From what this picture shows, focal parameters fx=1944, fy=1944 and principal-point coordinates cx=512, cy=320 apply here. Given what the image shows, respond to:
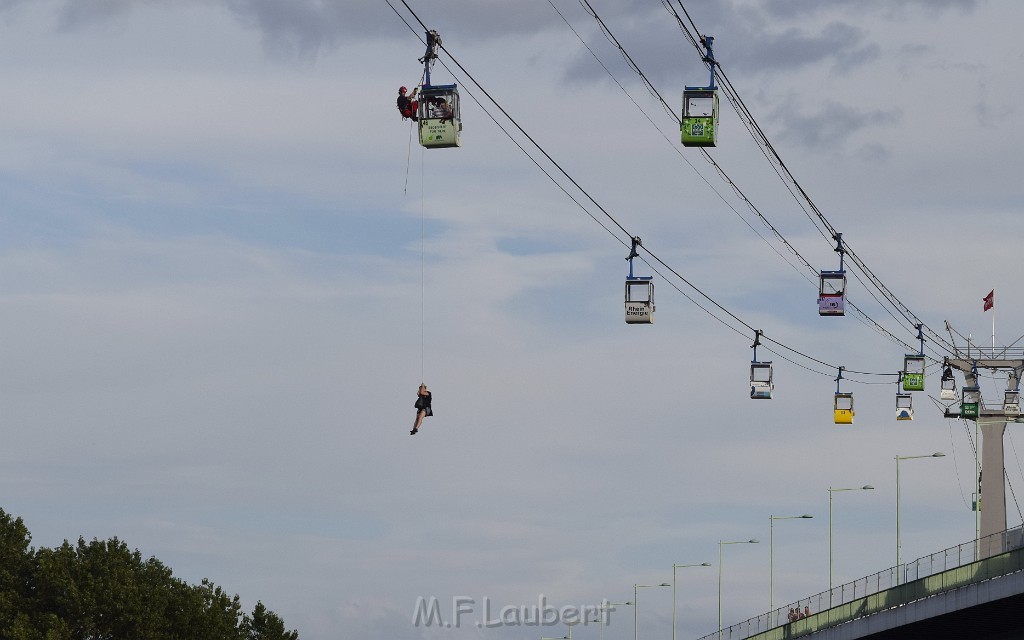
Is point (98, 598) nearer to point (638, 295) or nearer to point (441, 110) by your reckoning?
point (638, 295)

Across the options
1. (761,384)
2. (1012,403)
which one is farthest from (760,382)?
(1012,403)

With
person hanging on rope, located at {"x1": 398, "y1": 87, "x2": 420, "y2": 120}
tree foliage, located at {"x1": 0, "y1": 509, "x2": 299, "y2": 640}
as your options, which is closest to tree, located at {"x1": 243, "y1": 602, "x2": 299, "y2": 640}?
tree foliage, located at {"x1": 0, "y1": 509, "x2": 299, "y2": 640}

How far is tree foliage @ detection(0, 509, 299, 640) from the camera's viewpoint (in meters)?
110

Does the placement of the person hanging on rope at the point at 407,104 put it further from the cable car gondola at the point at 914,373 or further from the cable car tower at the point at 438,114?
the cable car gondola at the point at 914,373

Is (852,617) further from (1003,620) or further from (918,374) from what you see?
(918,374)

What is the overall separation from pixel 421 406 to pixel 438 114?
1239 centimetres

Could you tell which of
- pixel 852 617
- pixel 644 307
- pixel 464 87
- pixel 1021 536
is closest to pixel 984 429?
pixel 852 617

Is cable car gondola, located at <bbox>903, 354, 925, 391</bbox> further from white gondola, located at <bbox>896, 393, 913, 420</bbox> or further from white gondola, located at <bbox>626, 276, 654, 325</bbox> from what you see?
white gondola, located at <bbox>626, 276, 654, 325</bbox>

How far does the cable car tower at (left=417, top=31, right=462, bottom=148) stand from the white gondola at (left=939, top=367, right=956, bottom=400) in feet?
279

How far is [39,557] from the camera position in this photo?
372 ft

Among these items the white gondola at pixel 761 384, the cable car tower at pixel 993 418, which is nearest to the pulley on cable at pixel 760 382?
the white gondola at pixel 761 384

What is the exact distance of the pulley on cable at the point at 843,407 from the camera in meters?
101

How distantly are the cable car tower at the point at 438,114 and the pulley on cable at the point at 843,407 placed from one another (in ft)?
195

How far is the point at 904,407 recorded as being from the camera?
377 feet
